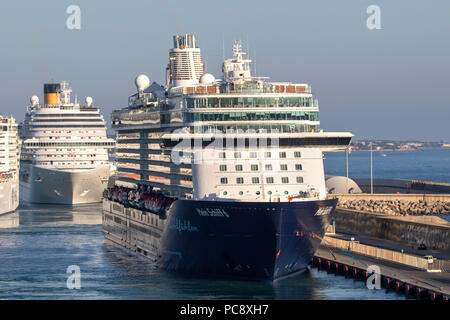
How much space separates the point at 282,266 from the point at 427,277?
6658mm

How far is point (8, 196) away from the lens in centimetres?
9775

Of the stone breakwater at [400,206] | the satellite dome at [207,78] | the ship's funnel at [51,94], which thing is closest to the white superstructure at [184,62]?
the satellite dome at [207,78]

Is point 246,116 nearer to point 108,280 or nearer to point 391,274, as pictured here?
point 391,274

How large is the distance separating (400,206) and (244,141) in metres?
36.9

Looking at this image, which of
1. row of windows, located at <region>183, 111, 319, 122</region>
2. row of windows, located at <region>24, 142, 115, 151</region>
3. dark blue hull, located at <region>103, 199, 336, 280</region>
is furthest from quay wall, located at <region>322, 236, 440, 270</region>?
row of windows, located at <region>24, 142, 115, 151</region>

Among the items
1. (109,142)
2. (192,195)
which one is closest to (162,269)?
(192,195)

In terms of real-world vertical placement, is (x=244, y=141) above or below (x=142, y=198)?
above

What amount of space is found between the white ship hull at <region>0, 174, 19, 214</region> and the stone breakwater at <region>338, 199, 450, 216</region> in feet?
110

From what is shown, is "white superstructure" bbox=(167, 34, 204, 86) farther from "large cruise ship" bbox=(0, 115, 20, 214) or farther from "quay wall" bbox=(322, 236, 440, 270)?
"large cruise ship" bbox=(0, 115, 20, 214)

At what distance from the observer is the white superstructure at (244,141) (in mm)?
46219

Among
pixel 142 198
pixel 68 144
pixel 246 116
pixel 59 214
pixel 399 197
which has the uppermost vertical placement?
pixel 246 116

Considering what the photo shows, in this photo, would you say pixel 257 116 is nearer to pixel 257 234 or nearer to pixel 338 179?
pixel 257 234

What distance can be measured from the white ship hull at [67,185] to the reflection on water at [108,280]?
113 feet

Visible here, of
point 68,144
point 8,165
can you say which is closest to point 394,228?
point 8,165
